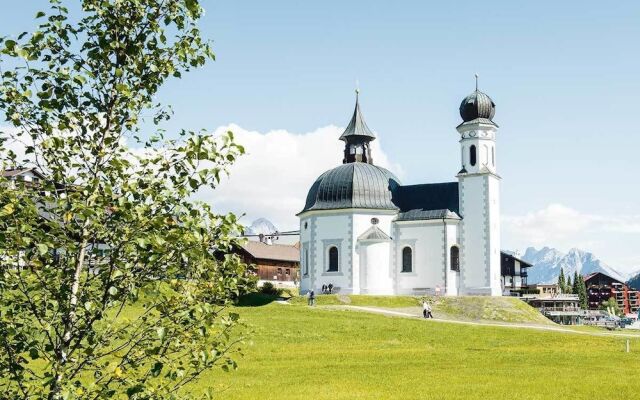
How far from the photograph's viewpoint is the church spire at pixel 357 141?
241ft

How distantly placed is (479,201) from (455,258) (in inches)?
213

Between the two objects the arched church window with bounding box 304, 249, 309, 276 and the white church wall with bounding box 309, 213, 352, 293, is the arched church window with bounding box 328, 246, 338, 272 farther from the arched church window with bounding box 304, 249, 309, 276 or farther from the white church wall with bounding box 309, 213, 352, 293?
the arched church window with bounding box 304, 249, 309, 276

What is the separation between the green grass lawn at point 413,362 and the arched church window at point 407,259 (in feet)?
48.9

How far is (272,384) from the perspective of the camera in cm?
2244

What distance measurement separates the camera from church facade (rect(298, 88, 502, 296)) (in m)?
63.6

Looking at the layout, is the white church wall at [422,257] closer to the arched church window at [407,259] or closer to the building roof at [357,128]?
the arched church window at [407,259]

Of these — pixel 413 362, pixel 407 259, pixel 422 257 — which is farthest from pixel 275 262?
pixel 413 362

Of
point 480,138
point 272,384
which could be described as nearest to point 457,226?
point 480,138

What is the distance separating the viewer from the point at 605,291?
168 metres

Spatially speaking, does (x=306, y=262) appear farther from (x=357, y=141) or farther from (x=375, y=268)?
(x=357, y=141)

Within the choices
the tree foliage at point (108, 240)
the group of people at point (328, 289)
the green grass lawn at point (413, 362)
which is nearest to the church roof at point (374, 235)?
the group of people at point (328, 289)

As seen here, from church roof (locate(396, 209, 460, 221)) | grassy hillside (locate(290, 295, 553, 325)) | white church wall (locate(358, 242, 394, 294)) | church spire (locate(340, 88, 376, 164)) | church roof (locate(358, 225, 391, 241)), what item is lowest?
grassy hillside (locate(290, 295, 553, 325))

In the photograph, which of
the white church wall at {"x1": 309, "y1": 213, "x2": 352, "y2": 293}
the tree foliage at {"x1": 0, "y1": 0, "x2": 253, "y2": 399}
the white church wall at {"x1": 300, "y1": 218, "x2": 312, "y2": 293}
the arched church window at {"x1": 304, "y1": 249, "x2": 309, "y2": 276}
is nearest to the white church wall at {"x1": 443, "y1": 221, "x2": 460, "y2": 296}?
the white church wall at {"x1": 309, "y1": 213, "x2": 352, "y2": 293}

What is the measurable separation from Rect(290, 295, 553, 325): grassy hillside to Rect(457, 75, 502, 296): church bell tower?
2.61 metres
